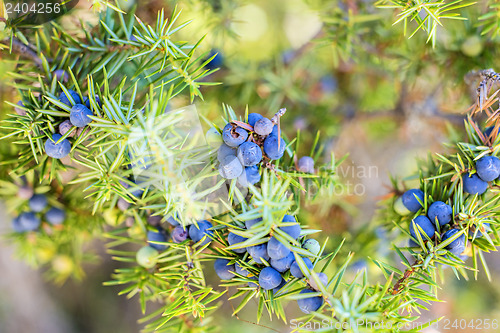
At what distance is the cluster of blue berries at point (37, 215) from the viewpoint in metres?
0.52

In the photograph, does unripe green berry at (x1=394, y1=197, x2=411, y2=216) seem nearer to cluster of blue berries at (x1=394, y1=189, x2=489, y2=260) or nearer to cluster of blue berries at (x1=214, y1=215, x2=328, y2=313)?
cluster of blue berries at (x1=394, y1=189, x2=489, y2=260)

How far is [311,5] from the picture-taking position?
2.46 feet

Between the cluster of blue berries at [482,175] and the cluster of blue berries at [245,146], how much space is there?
0.80 ft

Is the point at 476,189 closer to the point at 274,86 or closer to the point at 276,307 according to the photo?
the point at 276,307

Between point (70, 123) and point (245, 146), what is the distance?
0.20 meters

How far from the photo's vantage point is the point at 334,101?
941mm

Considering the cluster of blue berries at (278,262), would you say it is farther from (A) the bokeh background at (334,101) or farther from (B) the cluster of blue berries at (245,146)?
(A) the bokeh background at (334,101)

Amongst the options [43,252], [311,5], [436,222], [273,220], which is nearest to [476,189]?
[436,222]

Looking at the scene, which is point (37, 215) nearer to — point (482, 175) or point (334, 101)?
point (482, 175)

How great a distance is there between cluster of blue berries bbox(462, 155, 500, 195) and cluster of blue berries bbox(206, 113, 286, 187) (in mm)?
243

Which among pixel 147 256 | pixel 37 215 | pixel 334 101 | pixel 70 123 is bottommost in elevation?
pixel 37 215

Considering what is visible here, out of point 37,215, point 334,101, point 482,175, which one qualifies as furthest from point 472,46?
point 37,215

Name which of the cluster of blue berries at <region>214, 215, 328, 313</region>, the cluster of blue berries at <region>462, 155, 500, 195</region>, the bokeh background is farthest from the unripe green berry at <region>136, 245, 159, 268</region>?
the cluster of blue berries at <region>462, 155, 500, 195</region>

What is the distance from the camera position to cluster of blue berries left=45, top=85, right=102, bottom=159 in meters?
0.36
